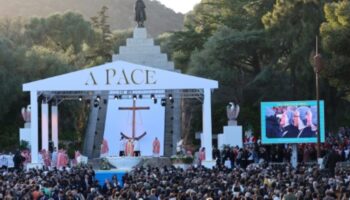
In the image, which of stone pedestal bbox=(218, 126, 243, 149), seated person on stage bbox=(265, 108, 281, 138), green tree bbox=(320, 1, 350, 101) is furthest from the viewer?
stone pedestal bbox=(218, 126, 243, 149)

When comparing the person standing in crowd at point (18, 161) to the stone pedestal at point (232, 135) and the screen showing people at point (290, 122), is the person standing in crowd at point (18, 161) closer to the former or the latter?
the stone pedestal at point (232, 135)

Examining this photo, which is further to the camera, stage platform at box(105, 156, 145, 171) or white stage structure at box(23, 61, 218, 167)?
stage platform at box(105, 156, 145, 171)

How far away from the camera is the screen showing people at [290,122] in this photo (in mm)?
37250

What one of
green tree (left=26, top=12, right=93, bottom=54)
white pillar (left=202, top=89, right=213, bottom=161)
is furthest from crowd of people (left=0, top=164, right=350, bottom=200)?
green tree (left=26, top=12, right=93, bottom=54)

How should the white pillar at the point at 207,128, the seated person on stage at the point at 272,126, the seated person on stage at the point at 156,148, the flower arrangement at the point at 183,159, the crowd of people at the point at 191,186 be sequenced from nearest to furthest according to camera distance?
the crowd of people at the point at 191,186, the seated person on stage at the point at 272,126, the white pillar at the point at 207,128, the flower arrangement at the point at 183,159, the seated person on stage at the point at 156,148

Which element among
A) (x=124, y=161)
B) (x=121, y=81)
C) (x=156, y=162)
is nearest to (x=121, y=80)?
(x=121, y=81)

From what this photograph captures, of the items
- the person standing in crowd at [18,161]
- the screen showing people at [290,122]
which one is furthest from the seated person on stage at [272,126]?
the person standing in crowd at [18,161]

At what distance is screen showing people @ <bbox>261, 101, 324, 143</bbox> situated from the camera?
3725 centimetres

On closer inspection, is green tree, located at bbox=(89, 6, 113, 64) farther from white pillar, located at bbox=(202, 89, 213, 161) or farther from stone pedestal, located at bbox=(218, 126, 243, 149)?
white pillar, located at bbox=(202, 89, 213, 161)

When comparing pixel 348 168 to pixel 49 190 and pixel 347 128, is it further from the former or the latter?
pixel 347 128

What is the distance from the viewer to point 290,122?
3762 cm

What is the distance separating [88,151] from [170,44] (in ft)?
39.2

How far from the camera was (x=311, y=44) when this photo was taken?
4681cm

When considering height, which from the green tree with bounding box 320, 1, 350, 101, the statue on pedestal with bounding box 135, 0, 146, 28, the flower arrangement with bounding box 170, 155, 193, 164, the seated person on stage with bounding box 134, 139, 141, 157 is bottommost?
the flower arrangement with bounding box 170, 155, 193, 164
